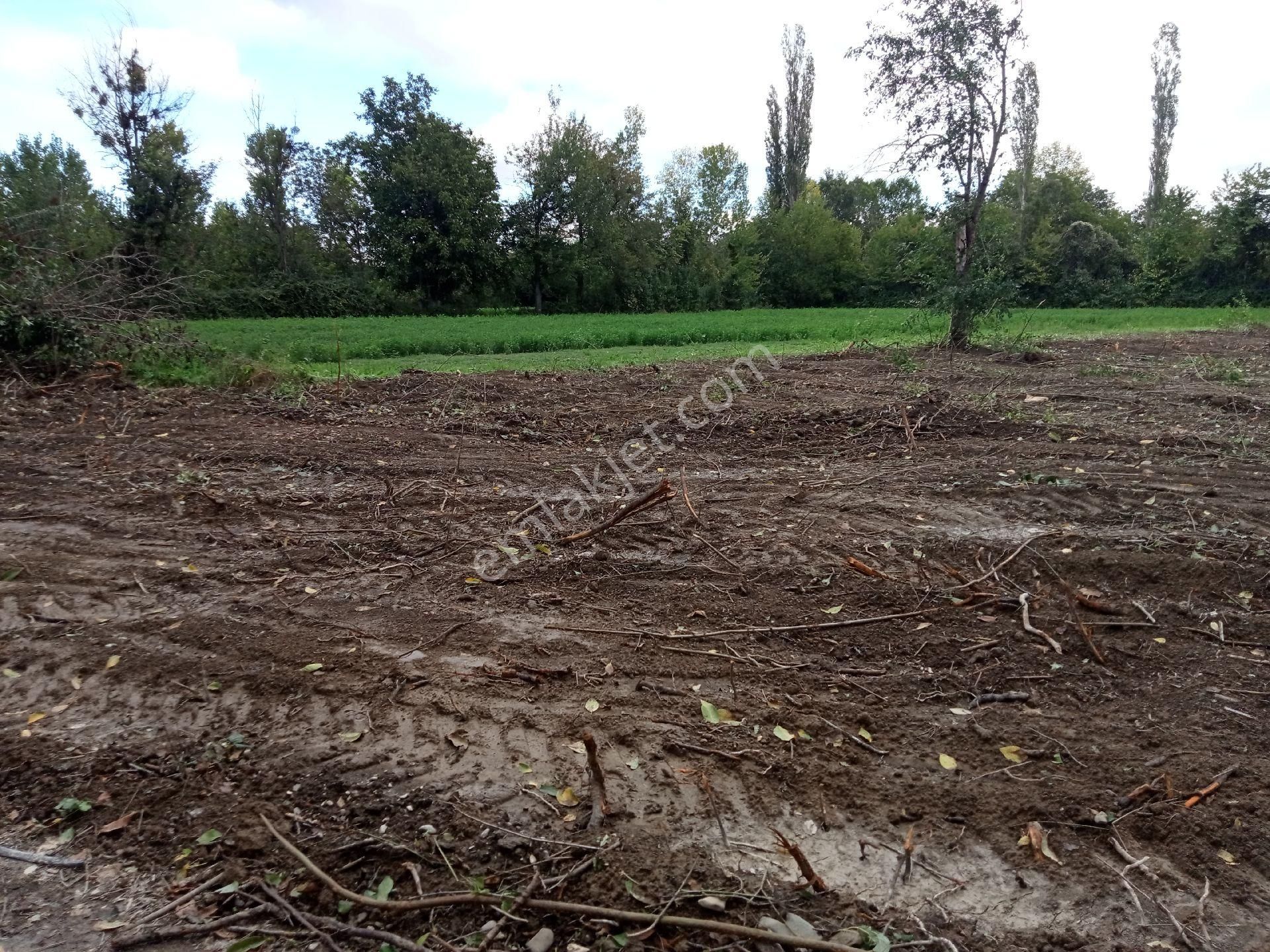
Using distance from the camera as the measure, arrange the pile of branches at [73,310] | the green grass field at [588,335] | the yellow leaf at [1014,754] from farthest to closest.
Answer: the green grass field at [588,335]
the pile of branches at [73,310]
the yellow leaf at [1014,754]

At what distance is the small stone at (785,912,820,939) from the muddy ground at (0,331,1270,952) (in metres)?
0.04

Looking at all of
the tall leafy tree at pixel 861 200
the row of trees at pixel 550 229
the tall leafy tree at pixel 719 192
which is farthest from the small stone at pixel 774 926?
the tall leafy tree at pixel 861 200

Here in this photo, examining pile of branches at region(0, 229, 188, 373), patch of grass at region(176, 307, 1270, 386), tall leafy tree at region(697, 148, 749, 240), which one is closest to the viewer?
pile of branches at region(0, 229, 188, 373)

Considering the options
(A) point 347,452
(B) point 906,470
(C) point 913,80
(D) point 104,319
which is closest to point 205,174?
(D) point 104,319

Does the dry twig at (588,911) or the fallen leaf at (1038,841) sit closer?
the dry twig at (588,911)

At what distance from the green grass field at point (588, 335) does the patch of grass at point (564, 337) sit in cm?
5

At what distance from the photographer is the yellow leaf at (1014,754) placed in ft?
9.21

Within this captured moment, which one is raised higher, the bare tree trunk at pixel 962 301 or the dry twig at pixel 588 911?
the bare tree trunk at pixel 962 301

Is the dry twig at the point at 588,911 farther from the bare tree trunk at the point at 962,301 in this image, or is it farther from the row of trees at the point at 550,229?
the row of trees at the point at 550,229

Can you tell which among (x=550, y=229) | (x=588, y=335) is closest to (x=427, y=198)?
(x=550, y=229)

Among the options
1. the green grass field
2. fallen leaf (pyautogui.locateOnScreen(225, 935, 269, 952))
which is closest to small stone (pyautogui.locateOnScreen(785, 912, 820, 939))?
fallen leaf (pyautogui.locateOnScreen(225, 935, 269, 952))

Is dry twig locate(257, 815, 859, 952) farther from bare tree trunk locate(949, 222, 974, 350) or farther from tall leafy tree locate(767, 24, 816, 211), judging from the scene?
tall leafy tree locate(767, 24, 816, 211)

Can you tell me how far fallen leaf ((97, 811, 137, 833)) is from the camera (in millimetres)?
2549

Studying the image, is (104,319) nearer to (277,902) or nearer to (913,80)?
(277,902)
